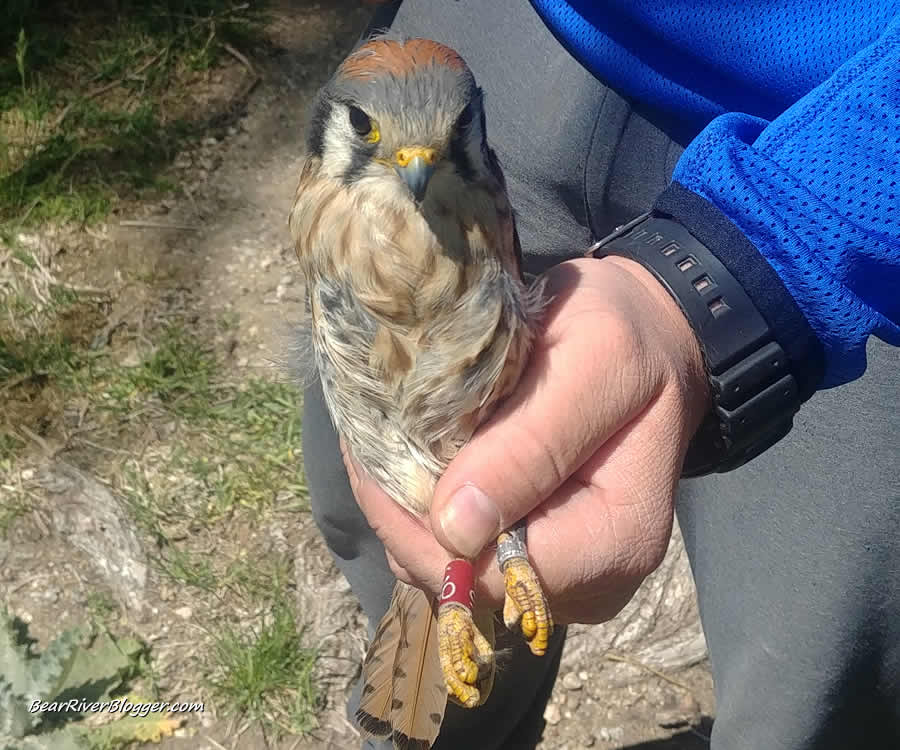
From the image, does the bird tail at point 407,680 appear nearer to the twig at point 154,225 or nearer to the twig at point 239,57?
the twig at point 154,225

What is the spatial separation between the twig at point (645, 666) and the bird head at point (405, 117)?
1.70m

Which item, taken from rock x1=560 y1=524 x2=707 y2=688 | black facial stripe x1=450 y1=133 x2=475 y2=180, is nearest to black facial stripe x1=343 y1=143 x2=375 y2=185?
black facial stripe x1=450 y1=133 x2=475 y2=180

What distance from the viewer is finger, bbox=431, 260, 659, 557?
56.0 inches

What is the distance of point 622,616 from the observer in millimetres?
2891

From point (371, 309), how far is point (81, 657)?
1.53m

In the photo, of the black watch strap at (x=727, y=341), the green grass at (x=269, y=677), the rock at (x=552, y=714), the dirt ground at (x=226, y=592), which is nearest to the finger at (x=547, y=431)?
the black watch strap at (x=727, y=341)

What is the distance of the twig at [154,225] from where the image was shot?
3.67 metres

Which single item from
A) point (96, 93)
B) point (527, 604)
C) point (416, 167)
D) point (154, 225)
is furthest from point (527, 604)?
point (96, 93)

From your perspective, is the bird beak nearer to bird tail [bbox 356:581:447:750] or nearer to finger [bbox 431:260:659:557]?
finger [bbox 431:260:659:557]

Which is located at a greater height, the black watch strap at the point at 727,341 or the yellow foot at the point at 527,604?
the black watch strap at the point at 727,341

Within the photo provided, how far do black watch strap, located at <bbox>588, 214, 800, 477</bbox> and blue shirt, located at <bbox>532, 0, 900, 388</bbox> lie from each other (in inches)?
1.3

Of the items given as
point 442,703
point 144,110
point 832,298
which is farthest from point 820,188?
point 144,110

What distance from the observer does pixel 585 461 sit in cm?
149

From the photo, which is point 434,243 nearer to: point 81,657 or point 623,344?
point 623,344
